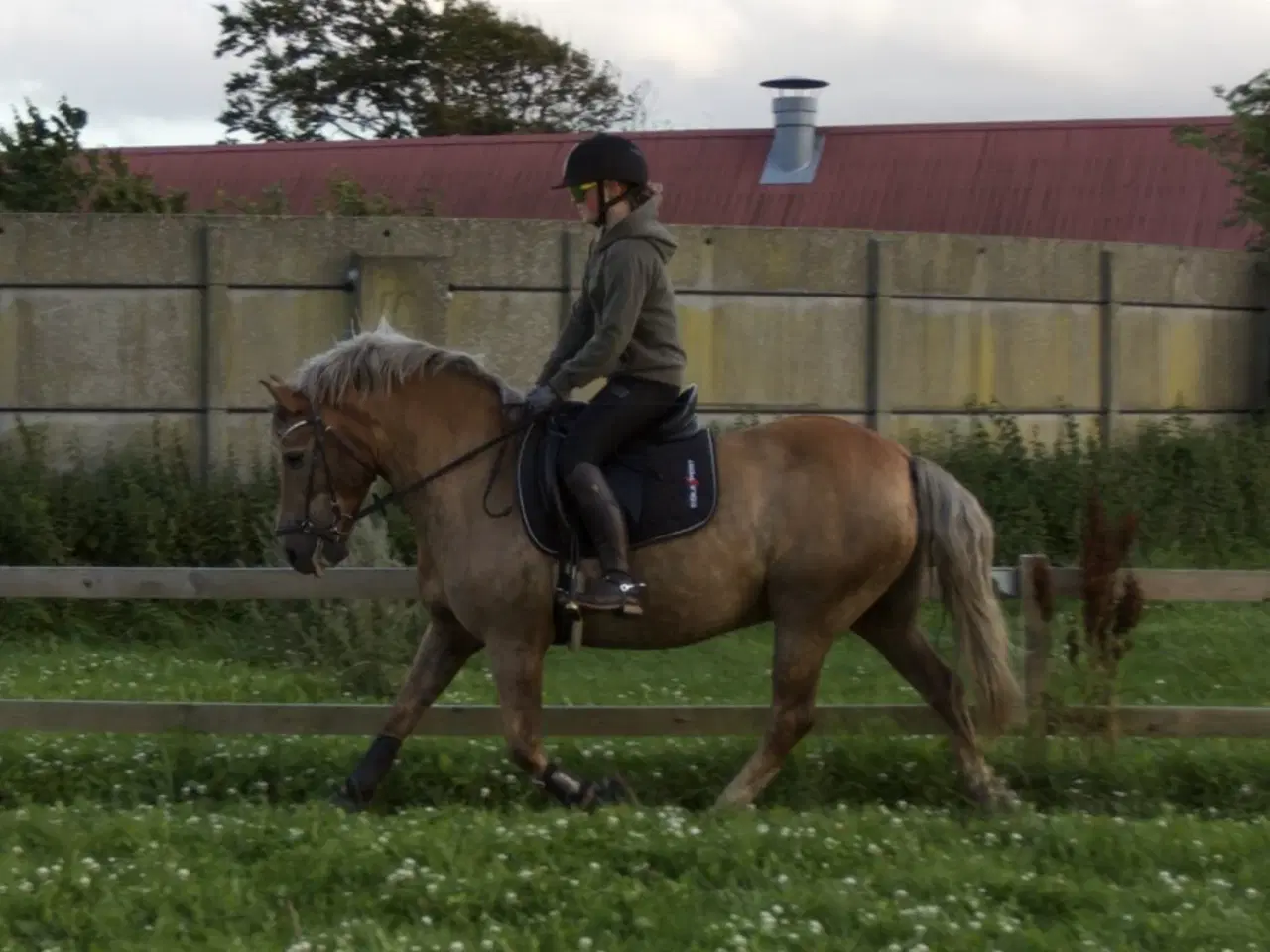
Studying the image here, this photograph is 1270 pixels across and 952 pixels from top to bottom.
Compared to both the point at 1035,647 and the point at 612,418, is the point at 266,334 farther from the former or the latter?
the point at 1035,647

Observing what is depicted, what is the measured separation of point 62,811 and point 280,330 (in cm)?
628

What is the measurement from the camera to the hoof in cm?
740

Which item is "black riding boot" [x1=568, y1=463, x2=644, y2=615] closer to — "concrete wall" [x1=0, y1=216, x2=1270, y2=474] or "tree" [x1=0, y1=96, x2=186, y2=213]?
"concrete wall" [x1=0, y1=216, x2=1270, y2=474]

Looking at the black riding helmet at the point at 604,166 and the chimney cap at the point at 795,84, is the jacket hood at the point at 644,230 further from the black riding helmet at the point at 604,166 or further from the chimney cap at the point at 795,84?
the chimney cap at the point at 795,84

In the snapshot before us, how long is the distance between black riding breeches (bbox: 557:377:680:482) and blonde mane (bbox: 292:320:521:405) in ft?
1.28

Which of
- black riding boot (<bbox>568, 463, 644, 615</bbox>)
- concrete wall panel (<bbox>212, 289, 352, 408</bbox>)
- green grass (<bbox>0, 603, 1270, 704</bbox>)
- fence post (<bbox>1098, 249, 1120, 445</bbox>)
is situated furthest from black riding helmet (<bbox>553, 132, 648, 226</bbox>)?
fence post (<bbox>1098, 249, 1120, 445</bbox>)

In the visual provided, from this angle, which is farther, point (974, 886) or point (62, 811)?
point (62, 811)

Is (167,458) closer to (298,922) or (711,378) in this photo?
(711,378)

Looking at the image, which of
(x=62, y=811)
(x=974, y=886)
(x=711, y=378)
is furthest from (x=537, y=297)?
(x=974, y=886)

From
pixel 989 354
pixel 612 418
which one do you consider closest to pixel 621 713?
pixel 612 418

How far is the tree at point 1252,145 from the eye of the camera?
1728 cm

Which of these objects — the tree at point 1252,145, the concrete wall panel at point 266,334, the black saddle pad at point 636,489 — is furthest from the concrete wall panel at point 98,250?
the tree at point 1252,145

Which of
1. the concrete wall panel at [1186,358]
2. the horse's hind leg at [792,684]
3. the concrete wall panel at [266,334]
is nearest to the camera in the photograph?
the horse's hind leg at [792,684]

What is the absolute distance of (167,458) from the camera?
12680mm
